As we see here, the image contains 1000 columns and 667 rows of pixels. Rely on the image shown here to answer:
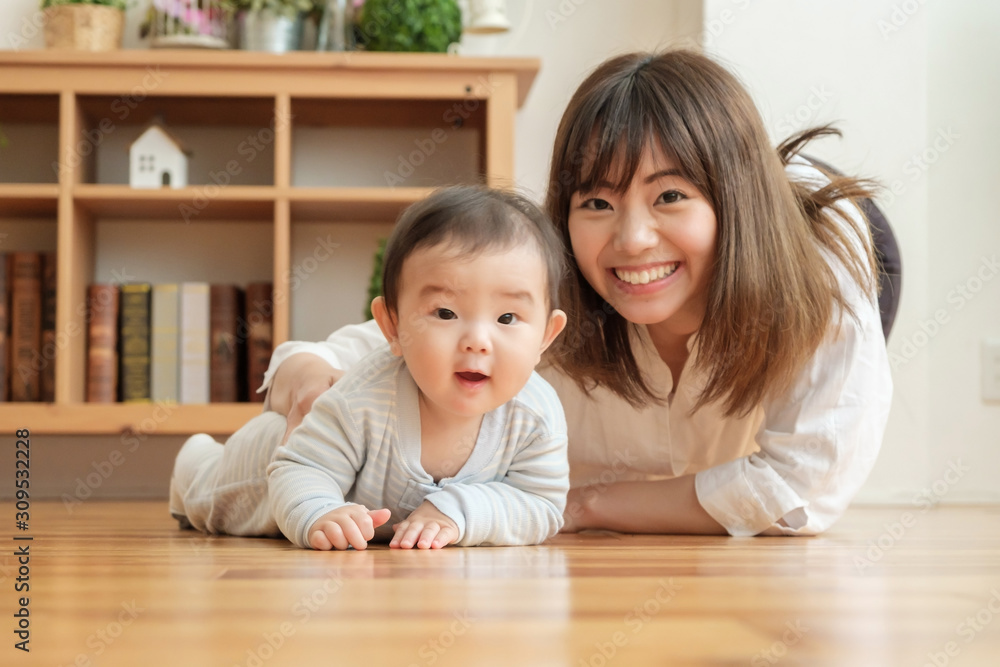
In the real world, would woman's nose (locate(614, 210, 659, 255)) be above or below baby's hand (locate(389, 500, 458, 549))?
above

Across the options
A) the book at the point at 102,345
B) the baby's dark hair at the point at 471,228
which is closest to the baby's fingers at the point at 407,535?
the baby's dark hair at the point at 471,228

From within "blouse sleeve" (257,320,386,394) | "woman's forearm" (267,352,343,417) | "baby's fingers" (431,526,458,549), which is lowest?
"baby's fingers" (431,526,458,549)

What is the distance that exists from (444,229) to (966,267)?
1.86 meters

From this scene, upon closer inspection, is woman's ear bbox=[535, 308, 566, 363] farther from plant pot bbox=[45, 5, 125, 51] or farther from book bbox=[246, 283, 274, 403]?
plant pot bbox=[45, 5, 125, 51]

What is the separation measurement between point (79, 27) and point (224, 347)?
2.53 feet

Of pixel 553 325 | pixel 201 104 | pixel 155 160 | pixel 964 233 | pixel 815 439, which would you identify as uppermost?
pixel 201 104

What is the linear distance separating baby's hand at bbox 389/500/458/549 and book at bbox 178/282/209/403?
132cm

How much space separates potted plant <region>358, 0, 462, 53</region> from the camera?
2.14 metres

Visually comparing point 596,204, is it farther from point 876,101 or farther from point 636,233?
point 876,101

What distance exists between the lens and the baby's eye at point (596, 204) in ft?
3.94

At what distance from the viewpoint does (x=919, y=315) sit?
2.25 metres

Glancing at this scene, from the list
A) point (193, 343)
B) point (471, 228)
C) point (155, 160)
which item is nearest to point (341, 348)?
point (471, 228)

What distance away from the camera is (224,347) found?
7.21 ft

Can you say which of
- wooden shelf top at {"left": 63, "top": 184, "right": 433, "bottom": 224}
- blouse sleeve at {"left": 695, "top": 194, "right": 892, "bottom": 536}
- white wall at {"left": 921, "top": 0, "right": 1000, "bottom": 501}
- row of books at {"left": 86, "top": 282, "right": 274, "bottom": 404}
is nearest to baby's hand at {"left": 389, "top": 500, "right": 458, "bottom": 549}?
blouse sleeve at {"left": 695, "top": 194, "right": 892, "bottom": 536}
